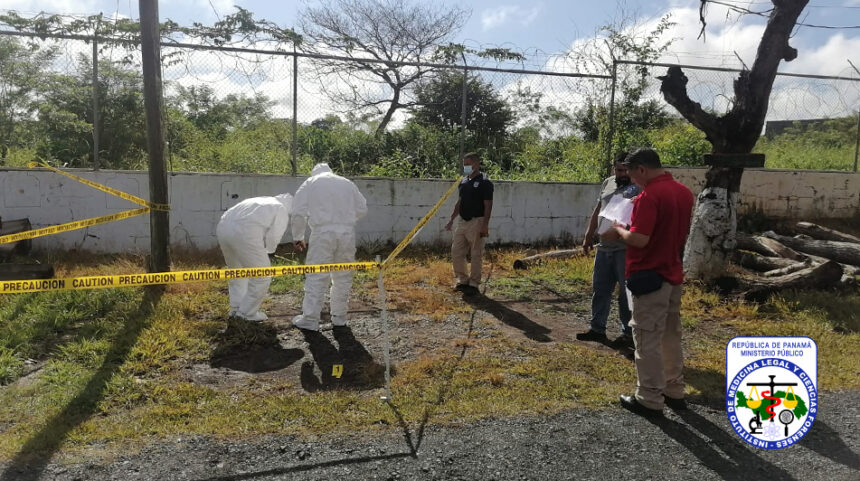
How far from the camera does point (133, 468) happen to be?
3.04 metres

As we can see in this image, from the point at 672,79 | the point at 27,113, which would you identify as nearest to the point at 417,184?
the point at 672,79

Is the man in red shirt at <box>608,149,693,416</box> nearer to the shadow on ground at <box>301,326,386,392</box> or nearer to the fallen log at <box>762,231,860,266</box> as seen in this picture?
the shadow on ground at <box>301,326,386,392</box>

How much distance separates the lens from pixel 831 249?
7.82 m

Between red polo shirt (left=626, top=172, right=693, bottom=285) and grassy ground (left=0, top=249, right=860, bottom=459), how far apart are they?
1.02 m

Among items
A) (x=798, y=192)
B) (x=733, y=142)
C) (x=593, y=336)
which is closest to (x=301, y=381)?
(x=593, y=336)

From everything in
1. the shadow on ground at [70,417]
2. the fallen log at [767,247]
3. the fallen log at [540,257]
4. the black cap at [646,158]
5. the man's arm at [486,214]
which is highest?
the black cap at [646,158]

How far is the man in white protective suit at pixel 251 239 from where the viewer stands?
5379mm

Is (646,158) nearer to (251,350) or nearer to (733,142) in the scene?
(251,350)

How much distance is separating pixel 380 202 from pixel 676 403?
239 inches

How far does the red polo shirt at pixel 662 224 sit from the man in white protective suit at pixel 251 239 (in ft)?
11.0

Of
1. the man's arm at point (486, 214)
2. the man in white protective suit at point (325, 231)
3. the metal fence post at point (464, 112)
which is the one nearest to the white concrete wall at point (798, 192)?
the metal fence post at point (464, 112)

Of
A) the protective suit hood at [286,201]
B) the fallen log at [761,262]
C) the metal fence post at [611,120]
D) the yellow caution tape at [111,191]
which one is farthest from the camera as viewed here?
the metal fence post at [611,120]

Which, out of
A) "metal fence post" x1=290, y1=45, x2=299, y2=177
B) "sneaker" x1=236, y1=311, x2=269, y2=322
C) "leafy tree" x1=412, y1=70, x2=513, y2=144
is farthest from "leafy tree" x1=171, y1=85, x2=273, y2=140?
"sneaker" x1=236, y1=311, x2=269, y2=322

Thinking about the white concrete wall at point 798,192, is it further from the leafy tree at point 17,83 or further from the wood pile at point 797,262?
the leafy tree at point 17,83
